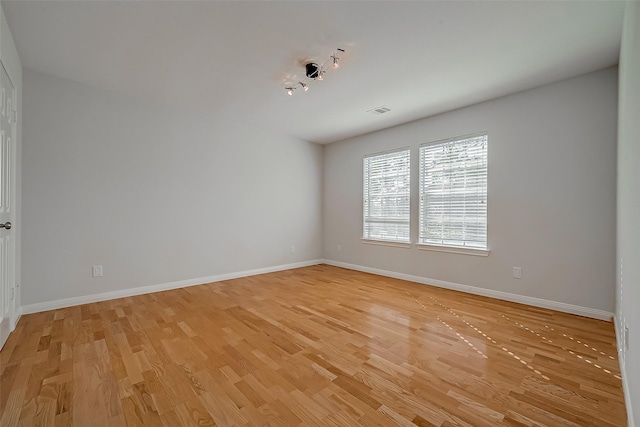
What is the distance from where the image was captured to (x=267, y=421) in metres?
1.45

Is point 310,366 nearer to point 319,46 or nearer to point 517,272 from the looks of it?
point 319,46

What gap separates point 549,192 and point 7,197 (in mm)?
5433

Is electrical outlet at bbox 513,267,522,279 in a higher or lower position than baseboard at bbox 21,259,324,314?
higher

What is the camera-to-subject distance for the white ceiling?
6.82ft

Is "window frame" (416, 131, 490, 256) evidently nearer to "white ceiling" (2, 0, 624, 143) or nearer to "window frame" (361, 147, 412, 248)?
"window frame" (361, 147, 412, 248)

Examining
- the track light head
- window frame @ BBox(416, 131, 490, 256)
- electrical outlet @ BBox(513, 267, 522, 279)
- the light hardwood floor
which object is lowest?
the light hardwood floor

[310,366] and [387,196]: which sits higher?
[387,196]

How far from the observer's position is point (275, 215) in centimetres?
528

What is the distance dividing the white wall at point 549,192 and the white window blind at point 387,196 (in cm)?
69

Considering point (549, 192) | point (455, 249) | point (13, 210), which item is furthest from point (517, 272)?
point (13, 210)

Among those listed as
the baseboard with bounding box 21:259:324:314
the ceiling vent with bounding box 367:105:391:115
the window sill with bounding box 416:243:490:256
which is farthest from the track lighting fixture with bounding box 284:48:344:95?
the baseboard with bounding box 21:259:324:314

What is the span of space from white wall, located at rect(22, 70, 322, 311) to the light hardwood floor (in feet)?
2.06

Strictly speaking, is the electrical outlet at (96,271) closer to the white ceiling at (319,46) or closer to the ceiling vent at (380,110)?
the white ceiling at (319,46)

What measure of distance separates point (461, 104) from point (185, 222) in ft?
14.0
